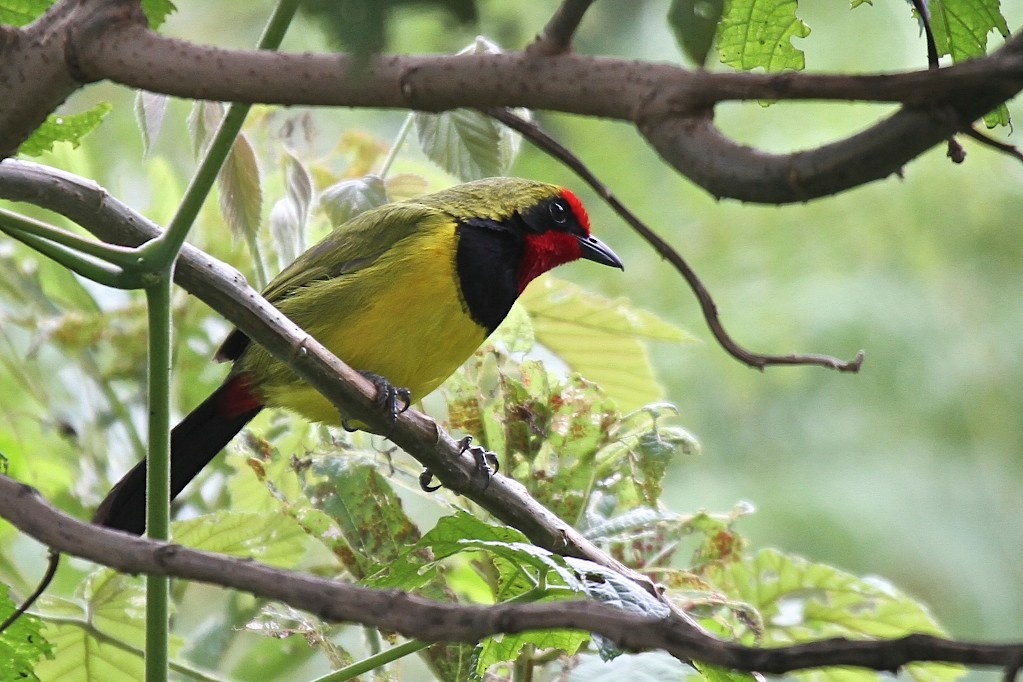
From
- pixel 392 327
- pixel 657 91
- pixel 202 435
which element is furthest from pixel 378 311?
pixel 657 91

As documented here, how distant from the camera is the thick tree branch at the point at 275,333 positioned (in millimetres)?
1501

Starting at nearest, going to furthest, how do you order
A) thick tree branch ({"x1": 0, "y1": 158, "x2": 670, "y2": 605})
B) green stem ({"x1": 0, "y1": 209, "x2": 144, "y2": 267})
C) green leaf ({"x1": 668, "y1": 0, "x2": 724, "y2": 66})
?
green leaf ({"x1": 668, "y1": 0, "x2": 724, "y2": 66}) < green stem ({"x1": 0, "y1": 209, "x2": 144, "y2": 267}) < thick tree branch ({"x1": 0, "y1": 158, "x2": 670, "y2": 605})

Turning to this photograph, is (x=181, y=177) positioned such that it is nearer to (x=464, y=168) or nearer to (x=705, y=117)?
(x=464, y=168)

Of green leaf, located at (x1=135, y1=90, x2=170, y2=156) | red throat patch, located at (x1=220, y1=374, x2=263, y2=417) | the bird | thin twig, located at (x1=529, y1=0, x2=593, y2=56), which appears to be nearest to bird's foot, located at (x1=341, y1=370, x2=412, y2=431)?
the bird

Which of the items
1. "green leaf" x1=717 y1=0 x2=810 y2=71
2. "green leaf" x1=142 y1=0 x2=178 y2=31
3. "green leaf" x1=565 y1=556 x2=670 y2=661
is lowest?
"green leaf" x1=565 y1=556 x2=670 y2=661

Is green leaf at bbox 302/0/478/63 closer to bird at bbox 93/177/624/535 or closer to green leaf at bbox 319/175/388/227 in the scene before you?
green leaf at bbox 319/175/388/227

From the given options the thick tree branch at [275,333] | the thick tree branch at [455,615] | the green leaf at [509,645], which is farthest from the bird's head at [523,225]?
the thick tree branch at [455,615]

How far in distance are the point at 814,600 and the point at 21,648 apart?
1668mm

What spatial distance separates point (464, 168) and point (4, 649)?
1.17 meters

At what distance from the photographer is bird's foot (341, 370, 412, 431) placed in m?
1.83

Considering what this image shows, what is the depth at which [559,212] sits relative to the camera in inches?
125

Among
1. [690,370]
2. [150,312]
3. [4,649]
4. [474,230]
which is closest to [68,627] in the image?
[4,649]

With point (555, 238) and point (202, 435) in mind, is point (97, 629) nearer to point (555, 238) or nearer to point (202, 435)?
point (202, 435)

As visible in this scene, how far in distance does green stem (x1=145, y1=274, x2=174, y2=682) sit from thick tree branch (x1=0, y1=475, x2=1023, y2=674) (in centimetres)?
30
